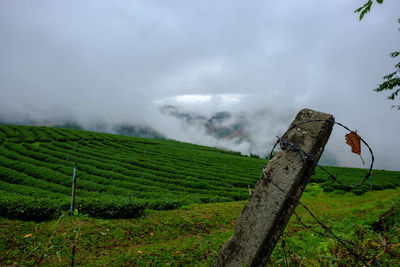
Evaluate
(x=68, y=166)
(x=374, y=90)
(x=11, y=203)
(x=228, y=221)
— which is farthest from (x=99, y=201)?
(x=374, y=90)

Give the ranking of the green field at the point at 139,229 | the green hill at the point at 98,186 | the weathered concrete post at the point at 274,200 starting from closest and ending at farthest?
1. the weathered concrete post at the point at 274,200
2. the green field at the point at 139,229
3. the green hill at the point at 98,186

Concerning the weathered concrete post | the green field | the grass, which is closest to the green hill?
the green field

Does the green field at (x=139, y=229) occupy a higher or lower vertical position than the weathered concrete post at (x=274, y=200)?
lower

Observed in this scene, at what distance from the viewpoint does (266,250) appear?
186cm

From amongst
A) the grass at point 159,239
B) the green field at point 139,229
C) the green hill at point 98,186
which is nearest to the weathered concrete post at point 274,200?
the green field at point 139,229

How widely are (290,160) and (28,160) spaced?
2836 cm

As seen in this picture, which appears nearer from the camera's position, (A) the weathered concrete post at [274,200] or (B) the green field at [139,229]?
(A) the weathered concrete post at [274,200]

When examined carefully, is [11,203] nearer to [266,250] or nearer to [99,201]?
[99,201]

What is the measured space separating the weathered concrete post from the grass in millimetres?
777

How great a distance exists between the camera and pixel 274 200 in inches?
72.8

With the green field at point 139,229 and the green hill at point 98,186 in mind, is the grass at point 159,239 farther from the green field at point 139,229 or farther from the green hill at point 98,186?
the green hill at point 98,186

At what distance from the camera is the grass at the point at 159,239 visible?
2.62 metres

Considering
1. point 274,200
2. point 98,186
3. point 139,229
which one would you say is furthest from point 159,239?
point 98,186

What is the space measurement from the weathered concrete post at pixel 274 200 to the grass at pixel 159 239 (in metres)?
0.78
